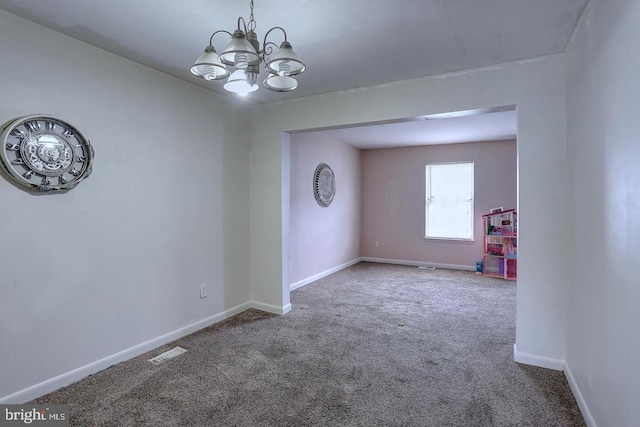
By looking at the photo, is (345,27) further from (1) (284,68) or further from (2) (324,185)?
(2) (324,185)

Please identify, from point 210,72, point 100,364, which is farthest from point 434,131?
point 100,364

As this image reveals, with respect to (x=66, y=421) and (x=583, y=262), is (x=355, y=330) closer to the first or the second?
(x=583, y=262)

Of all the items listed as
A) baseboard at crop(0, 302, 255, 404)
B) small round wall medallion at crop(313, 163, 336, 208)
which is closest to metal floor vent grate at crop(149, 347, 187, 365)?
baseboard at crop(0, 302, 255, 404)

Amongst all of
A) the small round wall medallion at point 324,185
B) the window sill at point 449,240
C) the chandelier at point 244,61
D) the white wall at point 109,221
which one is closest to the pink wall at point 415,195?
the window sill at point 449,240

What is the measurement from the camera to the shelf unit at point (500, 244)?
546 centimetres

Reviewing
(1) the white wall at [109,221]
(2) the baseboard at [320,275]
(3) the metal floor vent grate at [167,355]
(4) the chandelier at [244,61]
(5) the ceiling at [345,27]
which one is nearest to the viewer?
→ (4) the chandelier at [244,61]

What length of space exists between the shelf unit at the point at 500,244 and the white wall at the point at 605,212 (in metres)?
3.42

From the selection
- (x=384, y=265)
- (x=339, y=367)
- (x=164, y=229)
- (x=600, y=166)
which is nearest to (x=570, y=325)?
(x=600, y=166)

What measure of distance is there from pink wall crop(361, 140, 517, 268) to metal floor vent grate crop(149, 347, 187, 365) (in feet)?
15.6

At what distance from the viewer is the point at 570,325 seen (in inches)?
92.0

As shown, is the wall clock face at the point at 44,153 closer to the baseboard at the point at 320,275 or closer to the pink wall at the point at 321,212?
the pink wall at the point at 321,212

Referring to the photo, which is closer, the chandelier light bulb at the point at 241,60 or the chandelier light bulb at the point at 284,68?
the chandelier light bulb at the point at 241,60

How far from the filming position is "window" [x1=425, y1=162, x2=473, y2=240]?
6276 millimetres

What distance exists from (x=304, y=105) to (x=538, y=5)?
7.13 feet
